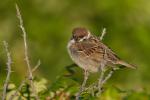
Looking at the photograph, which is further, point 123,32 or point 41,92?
point 123,32

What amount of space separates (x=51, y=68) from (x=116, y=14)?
4.55 feet

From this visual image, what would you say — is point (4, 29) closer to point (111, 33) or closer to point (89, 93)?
point (111, 33)

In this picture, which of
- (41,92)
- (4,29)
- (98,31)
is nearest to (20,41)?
(4,29)

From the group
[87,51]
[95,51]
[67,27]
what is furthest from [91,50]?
[67,27]

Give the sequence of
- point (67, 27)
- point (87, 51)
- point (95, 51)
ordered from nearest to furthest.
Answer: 1. point (95, 51)
2. point (87, 51)
3. point (67, 27)

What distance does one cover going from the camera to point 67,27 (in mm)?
13094

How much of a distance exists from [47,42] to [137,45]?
1.66 metres

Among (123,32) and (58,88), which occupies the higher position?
(58,88)

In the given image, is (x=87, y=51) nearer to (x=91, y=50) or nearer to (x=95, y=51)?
(x=91, y=50)

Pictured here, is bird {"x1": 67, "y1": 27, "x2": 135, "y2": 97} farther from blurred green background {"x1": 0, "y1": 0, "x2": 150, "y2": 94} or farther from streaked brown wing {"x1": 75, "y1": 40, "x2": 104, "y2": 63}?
blurred green background {"x1": 0, "y1": 0, "x2": 150, "y2": 94}

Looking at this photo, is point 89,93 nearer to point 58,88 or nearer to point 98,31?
point 58,88

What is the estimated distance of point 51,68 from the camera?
12.7m

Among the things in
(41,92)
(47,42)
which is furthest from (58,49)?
(41,92)

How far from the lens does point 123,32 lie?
13.0 m
